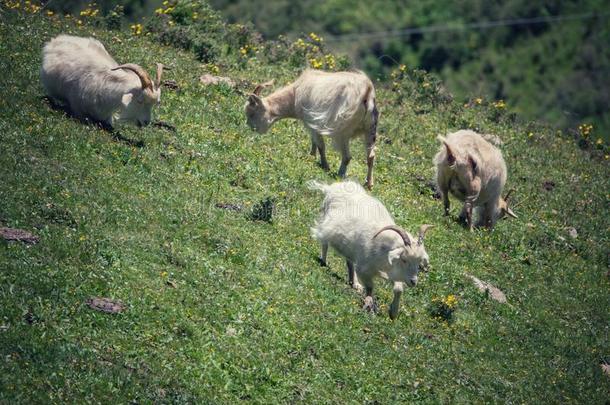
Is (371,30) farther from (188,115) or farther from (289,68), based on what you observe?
(188,115)

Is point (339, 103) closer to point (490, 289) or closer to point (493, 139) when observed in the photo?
point (490, 289)

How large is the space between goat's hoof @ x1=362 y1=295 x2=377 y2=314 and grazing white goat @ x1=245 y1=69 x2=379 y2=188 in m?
5.36

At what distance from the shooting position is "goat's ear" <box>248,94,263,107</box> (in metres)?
22.4

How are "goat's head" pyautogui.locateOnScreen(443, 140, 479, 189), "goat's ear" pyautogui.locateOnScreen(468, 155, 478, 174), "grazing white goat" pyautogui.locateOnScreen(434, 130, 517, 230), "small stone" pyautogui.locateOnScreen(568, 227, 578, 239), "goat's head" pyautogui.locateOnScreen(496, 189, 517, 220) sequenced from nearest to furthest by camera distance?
1. "goat's head" pyautogui.locateOnScreen(443, 140, 479, 189)
2. "grazing white goat" pyautogui.locateOnScreen(434, 130, 517, 230)
3. "goat's ear" pyautogui.locateOnScreen(468, 155, 478, 174)
4. "goat's head" pyautogui.locateOnScreen(496, 189, 517, 220)
5. "small stone" pyautogui.locateOnScreen(568, 227, 578, 239)

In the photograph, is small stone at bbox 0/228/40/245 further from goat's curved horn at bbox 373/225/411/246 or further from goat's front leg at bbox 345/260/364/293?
goat's front leg at bbox 345/260/364/293

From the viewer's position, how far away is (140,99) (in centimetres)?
1958

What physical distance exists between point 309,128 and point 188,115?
2.41 m

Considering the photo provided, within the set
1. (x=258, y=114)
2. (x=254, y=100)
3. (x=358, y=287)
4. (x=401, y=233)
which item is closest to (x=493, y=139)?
(x=258, y=114)

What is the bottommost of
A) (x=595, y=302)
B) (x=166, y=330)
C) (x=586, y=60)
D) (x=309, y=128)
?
(x=586, y=60)

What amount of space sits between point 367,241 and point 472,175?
580 centimetres

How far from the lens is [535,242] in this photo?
22.6m

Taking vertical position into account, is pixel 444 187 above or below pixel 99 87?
below

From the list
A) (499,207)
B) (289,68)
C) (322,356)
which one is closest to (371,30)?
(289,68)

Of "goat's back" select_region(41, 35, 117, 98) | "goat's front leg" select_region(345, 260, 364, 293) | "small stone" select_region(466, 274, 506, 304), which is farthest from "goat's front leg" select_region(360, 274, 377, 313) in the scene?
"goat's back" select_region(41, 35, 117, 98)
